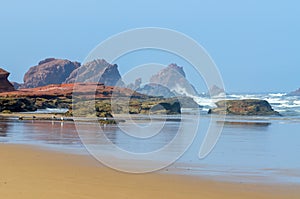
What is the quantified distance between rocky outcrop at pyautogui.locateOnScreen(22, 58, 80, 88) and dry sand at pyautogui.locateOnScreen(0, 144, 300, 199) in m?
136

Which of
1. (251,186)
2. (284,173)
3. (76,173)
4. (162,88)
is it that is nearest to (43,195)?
(76,173)

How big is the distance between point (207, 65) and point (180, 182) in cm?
793

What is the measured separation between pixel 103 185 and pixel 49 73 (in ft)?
468

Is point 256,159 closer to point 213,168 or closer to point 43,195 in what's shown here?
point 213,168

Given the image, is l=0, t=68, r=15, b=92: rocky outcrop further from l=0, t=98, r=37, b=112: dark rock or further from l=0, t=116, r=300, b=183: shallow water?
l=0, t=116, r=300, b=183: shallow water

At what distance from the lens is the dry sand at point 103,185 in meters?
8.23

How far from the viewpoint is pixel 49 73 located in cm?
14812

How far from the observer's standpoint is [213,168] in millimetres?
11570

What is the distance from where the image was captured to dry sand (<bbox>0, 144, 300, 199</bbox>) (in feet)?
27.0

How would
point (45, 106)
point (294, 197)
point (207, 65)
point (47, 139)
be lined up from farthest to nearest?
point (45, 106)
point (47, 139)
point (207, 65)
point (294, 197)

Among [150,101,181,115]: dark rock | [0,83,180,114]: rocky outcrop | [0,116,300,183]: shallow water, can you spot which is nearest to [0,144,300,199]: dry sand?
[0,116,300,183]: shallow water

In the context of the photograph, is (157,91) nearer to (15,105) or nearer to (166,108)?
(166,108)

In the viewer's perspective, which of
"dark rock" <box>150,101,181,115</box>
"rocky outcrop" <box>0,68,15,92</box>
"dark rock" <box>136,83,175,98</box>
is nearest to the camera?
"dark rock" <box>150,101,181,115</box>

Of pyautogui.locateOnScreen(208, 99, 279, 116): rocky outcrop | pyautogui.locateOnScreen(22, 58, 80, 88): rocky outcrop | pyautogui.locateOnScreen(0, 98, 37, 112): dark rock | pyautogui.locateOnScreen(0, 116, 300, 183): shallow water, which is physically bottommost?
pyautogui.locateOnScreen(0, 116, 300, 183): shallow water
